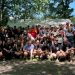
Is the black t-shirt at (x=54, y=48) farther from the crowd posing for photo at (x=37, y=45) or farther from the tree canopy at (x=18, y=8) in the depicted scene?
the tree canopy at (x=18, y=8)

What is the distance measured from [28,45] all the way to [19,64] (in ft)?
6.33

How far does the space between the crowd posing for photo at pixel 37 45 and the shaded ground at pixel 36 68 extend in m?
0.85

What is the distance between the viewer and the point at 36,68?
14.4 metres

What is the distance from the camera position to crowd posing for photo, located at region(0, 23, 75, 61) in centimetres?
1653

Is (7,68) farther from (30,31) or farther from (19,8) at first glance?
(19,8)

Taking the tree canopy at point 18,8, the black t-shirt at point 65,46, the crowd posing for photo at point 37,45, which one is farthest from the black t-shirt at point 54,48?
the tree canopy at point 18,8

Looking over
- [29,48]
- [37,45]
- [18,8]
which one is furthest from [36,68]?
[18,8]

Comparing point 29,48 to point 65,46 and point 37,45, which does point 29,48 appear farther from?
point 65,46

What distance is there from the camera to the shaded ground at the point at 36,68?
13555 mm

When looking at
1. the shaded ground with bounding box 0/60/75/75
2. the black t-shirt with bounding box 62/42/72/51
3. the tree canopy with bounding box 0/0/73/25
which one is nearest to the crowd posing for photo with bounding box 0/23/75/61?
the black t-shirt with bounding box 62/42/72/51

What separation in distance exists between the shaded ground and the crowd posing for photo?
0.85 meters

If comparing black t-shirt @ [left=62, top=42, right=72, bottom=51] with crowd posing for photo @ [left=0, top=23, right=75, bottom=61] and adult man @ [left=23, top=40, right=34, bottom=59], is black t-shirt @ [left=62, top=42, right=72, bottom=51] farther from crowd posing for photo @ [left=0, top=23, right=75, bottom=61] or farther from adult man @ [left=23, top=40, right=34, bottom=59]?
adult man @ [left=23, top=40, right=34, bottom=59]

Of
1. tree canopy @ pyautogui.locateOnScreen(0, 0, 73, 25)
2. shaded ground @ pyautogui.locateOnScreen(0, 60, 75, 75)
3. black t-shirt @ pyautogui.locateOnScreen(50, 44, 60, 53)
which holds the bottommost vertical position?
shaded ground @ pyautogui.locateOnScreen(0, 60, 75, 75)

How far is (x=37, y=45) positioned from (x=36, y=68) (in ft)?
10.7
